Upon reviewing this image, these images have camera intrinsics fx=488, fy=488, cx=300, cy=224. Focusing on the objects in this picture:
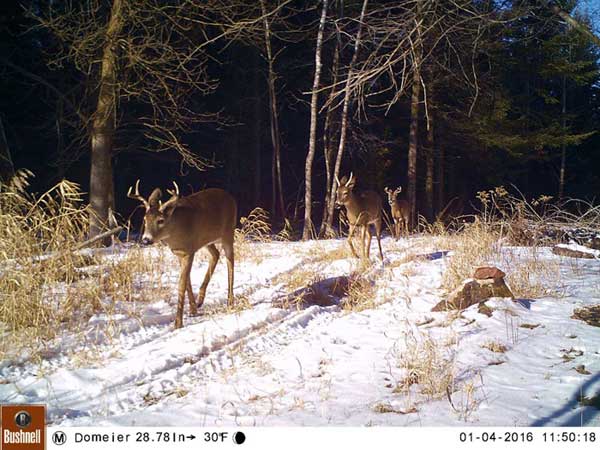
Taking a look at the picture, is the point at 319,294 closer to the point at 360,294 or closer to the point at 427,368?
the point at 360,294

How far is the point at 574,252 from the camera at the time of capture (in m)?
8.11

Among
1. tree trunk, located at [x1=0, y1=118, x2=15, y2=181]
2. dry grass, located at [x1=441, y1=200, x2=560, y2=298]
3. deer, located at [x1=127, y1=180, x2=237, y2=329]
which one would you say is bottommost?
dry grass, located at [x1=441, y1=200, x2=560, y2=298]

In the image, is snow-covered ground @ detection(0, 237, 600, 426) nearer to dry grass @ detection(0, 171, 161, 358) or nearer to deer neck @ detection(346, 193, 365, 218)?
dry grass @ detection(0, 171, 161, 358)

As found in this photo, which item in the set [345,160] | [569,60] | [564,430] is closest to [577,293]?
[564,430]

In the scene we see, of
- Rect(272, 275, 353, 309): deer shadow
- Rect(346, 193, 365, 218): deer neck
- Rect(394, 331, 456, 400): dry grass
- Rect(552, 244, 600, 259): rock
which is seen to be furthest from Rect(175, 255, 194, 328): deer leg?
Rect(552, 244, 600, 259): rock

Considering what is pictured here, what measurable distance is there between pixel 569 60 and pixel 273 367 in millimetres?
24097

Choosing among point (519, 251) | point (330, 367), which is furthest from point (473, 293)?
point (519, 251)

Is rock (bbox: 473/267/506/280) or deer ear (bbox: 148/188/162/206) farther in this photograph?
deer ear (bbox: 148/188/162/206)

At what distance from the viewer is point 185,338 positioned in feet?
15.6

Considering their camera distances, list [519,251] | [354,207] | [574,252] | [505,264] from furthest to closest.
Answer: [354,207] < [519,251] < [574,252] < [505,264]

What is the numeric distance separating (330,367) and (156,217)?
110 inches

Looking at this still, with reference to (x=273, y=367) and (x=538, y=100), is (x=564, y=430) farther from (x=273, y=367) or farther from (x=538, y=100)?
(x=538, y=100)

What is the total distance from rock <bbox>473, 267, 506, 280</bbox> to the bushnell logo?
453cm

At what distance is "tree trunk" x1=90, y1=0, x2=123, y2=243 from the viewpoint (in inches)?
392
